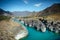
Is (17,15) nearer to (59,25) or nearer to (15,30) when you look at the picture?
(15,30)

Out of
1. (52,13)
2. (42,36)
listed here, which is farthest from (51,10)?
(42,36)

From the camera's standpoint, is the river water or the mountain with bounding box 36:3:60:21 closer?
the river water

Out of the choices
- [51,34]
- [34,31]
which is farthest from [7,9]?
[51,34]

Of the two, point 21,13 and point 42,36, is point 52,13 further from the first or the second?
point 21,13

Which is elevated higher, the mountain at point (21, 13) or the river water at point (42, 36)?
the mountain at point (21, 13)

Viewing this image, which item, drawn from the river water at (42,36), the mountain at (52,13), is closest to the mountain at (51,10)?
the mountain at (52,13)

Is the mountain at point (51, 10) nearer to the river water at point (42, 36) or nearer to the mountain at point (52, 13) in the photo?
the mountain at point (52, 13)

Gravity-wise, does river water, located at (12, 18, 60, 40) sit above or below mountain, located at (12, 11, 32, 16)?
below

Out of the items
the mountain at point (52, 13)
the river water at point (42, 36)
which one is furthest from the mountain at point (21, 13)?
the river water at point (42, 36)

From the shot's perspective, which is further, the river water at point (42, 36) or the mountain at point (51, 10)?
the mountain at point (51, 10)

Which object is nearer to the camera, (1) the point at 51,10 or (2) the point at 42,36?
(2) the point at 42,36

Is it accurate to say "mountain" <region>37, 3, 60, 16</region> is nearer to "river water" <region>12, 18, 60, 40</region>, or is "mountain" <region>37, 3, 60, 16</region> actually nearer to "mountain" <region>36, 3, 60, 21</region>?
"mountain" <region>36, 3, 60, 21</region>

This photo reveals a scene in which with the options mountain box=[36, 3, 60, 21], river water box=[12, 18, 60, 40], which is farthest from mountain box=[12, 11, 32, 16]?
river water box=[12, 18, 60, 40]
